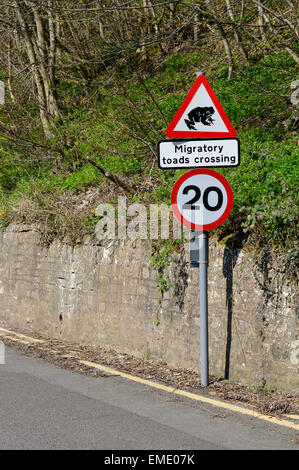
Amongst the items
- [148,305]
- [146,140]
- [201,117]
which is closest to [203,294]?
[148,305]

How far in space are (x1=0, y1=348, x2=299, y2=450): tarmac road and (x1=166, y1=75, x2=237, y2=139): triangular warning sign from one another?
Answer: 110 inches

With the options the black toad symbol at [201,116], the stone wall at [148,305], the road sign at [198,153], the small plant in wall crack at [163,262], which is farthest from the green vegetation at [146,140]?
the black toad symbol at [201,116]

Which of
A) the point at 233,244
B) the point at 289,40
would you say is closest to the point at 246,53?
the point at 289,40

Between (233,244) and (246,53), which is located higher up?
(246,53)

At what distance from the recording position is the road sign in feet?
21.3

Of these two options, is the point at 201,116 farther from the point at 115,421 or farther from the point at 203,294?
the point at 115,421

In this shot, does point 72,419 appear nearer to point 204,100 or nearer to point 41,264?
point 204,100

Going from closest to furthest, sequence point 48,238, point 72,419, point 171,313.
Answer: point 72,419 < point 171,313 < point 48,238

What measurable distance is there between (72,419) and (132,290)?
3159 millimetres

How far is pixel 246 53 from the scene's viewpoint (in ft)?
47.6

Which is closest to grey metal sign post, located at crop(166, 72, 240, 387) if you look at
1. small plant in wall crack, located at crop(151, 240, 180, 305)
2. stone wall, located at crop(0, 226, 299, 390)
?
stone wall, located at crop(0, 226, 299, 390)

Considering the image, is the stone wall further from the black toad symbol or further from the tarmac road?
the black toad symbol

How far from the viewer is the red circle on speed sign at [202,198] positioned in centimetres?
654

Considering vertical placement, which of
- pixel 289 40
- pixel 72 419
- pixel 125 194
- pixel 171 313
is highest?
pixel 289 40
